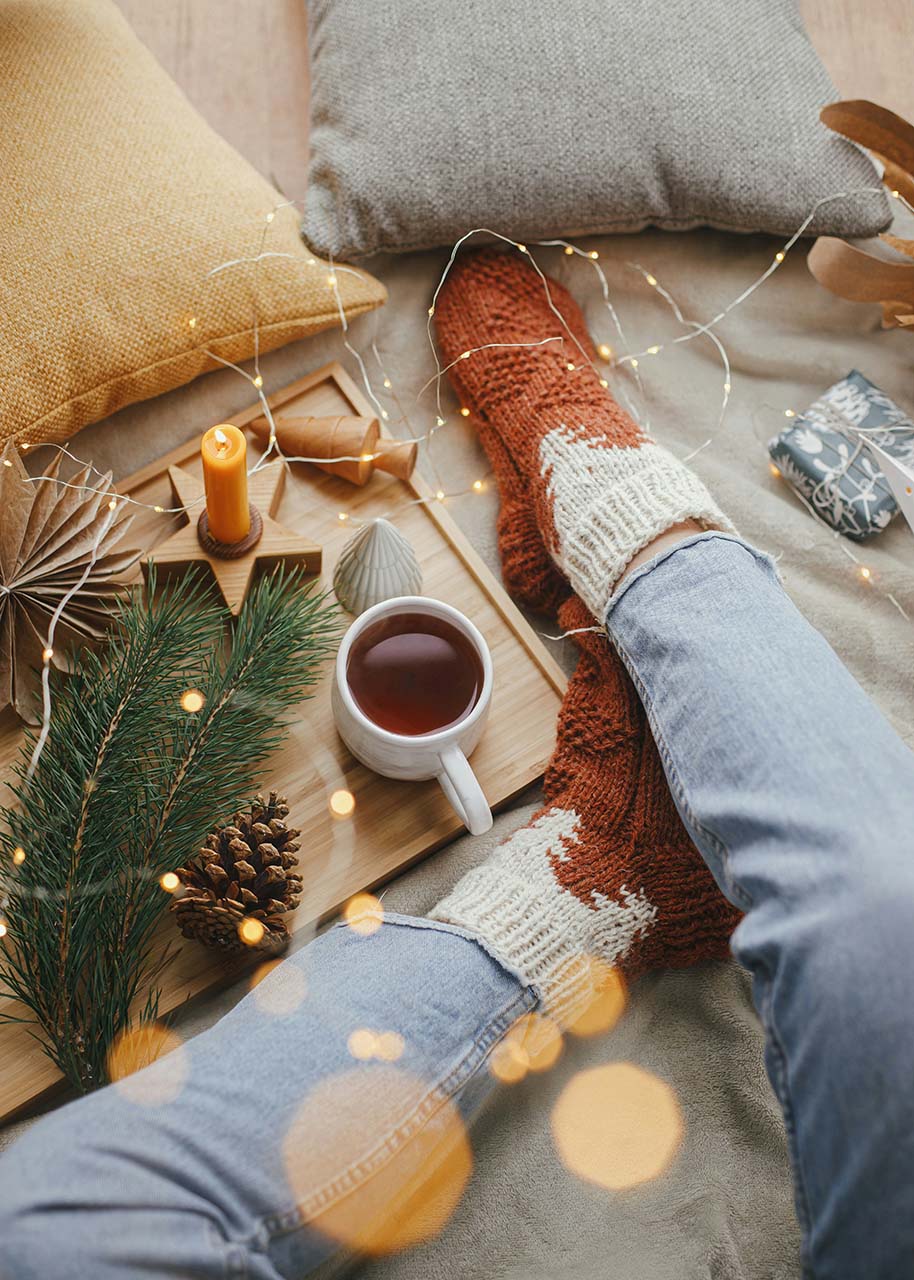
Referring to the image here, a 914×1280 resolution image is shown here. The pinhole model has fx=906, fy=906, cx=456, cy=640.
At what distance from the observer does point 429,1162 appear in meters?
0.61

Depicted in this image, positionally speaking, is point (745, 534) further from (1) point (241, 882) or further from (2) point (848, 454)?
(1) point (241, 882)

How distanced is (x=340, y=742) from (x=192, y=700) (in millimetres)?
122

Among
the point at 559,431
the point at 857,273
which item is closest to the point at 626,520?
the point at 559,431

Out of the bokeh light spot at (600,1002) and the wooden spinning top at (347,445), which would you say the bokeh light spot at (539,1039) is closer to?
the bokeh light spot at (600,1002)

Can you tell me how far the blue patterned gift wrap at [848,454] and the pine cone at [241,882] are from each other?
57 cm

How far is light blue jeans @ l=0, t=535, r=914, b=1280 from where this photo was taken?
48 centimetres

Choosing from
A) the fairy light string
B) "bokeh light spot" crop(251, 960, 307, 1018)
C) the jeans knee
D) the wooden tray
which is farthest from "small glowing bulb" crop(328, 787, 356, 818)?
the jeans knee

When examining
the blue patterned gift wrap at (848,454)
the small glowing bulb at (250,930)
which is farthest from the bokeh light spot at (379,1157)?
the blue patterned gift wrap at (848,454)

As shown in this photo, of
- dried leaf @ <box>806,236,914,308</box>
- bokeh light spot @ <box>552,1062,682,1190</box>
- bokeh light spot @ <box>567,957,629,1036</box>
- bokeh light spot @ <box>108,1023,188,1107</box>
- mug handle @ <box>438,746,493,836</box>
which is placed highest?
dried leaf @ <box>806,236,914,308</box>

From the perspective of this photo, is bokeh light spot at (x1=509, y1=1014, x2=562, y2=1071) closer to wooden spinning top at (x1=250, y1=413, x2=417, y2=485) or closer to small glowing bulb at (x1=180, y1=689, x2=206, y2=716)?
small glowing bulb at (x1=180, y1=689, x2=206, y2=716)

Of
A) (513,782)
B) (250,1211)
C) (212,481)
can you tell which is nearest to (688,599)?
(513,782)

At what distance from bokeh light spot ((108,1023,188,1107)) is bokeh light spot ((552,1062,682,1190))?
0.90 ft

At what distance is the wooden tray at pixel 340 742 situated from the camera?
0.65 m

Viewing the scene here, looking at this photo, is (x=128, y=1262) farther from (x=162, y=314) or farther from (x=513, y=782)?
(x=162, y=314)
